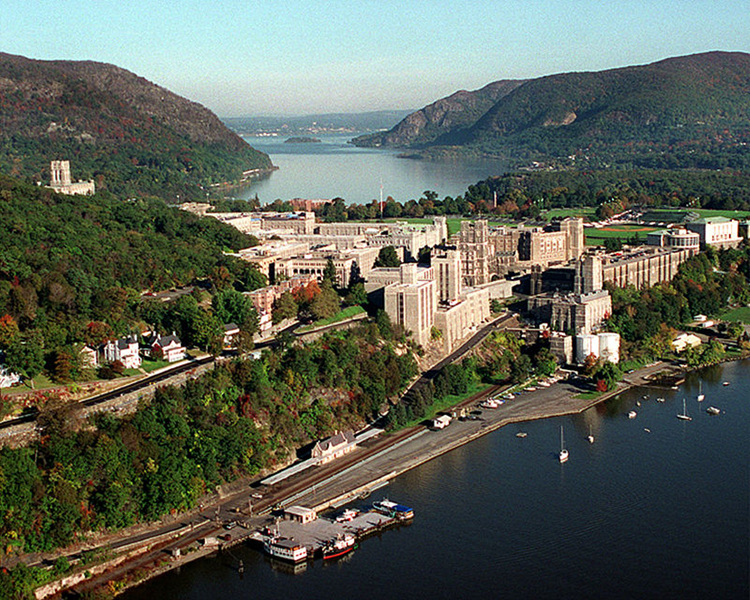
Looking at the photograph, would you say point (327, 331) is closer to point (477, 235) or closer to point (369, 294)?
point (369, 294)

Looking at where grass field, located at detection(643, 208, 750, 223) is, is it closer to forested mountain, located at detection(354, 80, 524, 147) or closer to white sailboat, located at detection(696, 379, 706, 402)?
white sailboat, located at detection(696, 379, 706, 402)

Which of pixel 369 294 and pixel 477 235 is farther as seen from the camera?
pixel 477 235

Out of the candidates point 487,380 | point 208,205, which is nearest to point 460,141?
point 208,205

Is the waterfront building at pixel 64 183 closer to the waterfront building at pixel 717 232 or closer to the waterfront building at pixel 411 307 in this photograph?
the waterfront building at pixel 411 307

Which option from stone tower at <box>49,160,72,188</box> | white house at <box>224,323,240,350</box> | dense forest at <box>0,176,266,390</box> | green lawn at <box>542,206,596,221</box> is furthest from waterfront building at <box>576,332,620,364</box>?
stone tower at <box>49,160,72,188</box>

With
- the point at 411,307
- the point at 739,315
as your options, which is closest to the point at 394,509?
the point at 411,307

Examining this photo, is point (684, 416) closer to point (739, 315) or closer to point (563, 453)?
point (563, 453)
